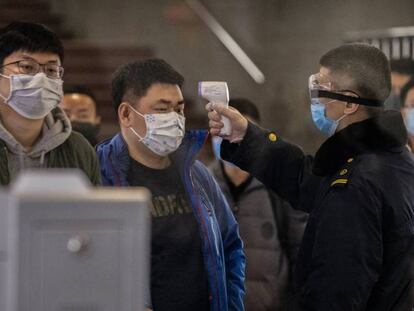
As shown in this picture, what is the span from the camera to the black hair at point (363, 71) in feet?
11.1

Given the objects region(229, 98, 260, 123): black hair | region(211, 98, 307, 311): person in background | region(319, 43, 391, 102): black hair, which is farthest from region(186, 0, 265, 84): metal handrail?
region(319, 43, 391, 102): black hair

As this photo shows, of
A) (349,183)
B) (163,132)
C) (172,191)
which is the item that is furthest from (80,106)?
(349,183)

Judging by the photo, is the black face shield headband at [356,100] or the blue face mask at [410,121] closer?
the black face shield headband at [356,100]

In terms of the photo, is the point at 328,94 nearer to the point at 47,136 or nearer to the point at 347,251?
the point at 347,251

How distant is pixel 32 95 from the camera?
10.4 feet

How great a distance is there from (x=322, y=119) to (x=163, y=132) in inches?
23.6

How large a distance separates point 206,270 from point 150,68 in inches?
31.8

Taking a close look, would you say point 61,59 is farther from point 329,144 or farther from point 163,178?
point 329,144

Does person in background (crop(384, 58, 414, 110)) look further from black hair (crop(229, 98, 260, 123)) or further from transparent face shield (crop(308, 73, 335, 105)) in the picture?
transparent face shield (crop(308, 73, 335, 105))

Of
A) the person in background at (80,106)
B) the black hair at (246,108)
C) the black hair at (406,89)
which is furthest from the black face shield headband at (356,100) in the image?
the person in background at (80,106)

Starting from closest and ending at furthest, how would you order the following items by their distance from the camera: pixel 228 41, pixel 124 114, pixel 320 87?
pixel 320 87 < pixel 124 114 < pixel 228 41

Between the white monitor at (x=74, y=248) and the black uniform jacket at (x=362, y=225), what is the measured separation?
1388 mm

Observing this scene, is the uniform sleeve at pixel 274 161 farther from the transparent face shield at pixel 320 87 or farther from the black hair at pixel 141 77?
the black hair at pixel 141 77

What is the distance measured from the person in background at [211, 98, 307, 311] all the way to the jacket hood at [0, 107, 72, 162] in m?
1.34
